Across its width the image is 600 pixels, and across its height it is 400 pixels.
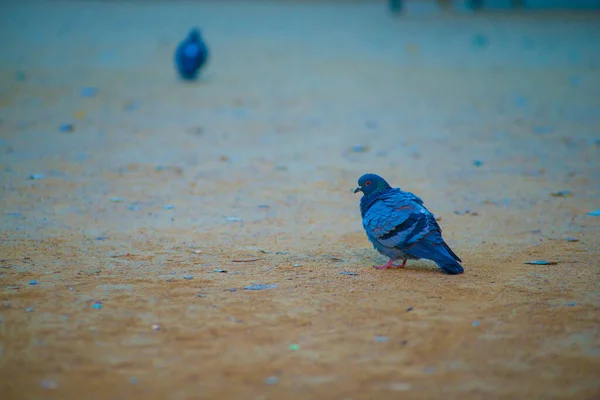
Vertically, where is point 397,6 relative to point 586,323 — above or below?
above

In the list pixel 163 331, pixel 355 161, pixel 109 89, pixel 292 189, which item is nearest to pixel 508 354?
pixel 163 331

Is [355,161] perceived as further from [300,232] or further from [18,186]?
[18,186]

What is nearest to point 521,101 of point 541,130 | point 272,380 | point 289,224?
point 541,130

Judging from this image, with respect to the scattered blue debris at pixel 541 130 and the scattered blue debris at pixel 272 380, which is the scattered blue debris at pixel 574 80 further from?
the scattered blue debris at pixel 272 380

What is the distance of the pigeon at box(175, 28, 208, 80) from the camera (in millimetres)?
13234

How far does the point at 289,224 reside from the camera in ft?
20.9

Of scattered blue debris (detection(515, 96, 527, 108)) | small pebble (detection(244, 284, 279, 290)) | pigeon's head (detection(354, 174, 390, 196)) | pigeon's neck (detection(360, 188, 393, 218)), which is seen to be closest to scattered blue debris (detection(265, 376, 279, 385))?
small pebble (detection(244, 284, 279, 290))

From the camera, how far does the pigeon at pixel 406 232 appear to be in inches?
187

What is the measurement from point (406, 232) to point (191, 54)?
9374mm

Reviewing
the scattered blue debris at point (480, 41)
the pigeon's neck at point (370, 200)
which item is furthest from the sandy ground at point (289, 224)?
the scattered blue debris at point (480, 41)

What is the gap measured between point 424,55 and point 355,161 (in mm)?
8561

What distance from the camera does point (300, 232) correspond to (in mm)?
6109

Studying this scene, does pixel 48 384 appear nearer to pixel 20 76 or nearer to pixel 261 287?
pixel 261 287

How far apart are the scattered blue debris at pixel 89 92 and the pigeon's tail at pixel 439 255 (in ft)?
29.4
